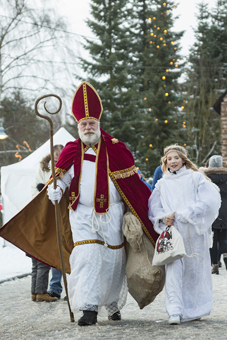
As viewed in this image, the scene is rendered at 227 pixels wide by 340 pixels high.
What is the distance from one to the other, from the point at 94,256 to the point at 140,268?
45cm

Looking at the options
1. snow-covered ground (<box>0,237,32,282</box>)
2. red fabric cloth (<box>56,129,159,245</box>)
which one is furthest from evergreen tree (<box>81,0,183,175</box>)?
red fabric cloth (<box>56,129,159,245</box>)

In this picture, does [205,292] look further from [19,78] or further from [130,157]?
[19,78]

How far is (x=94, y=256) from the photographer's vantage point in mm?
4867

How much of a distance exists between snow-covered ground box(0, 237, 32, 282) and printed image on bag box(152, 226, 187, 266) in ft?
14.1

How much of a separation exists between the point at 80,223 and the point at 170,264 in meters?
0.95

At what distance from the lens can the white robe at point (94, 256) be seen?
15.8 ft

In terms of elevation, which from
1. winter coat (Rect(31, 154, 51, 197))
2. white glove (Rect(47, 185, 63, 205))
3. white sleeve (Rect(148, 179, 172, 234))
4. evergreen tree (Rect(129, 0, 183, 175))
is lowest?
white sleeve (Rect(148, 179, 172, 234))

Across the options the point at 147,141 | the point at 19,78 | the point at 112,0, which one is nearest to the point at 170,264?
the point at 19,78

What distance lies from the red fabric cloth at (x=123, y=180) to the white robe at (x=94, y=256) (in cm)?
7

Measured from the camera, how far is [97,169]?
511cm

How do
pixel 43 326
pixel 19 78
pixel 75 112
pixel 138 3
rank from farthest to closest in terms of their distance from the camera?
1. pixel 138 3
2. pixel 19 78
3. pixel 75 112
4. pixel 43 326

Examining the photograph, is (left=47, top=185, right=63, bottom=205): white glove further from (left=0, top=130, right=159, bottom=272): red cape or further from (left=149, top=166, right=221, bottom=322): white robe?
(left=149, top=166, right=221, bottom=322): white robe

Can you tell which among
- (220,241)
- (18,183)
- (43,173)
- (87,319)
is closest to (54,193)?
(87,319)

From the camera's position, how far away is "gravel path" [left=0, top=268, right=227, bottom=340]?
13.9 feet
